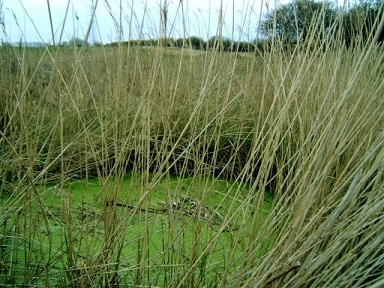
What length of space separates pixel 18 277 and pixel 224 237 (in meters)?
0.63

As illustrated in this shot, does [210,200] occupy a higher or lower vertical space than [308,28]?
lower

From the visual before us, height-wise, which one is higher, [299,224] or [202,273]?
[299,224]

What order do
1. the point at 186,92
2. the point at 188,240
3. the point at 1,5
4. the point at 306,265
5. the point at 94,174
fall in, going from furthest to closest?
1. the point at 186,92
2. the point at 94,174
3. the point at 188,240
4. the point at 1,5
5. the point at 306,265

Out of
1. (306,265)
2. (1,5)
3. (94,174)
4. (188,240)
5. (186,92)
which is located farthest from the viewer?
(186,92)

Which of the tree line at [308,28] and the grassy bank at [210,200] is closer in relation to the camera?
the grassy bank at [210,200]

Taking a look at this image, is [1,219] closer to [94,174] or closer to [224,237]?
[224,237]

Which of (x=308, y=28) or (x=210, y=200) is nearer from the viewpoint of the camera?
(x=210, y=200)

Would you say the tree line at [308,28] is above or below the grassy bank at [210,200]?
above

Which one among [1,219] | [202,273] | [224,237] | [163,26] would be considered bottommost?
[224,237]

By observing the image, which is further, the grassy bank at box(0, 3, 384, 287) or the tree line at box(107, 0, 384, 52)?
the tree line at box(107, 0, 384, 52)

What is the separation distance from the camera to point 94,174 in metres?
1.72

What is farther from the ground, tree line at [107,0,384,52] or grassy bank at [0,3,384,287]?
tree line at [107,0,384,52]

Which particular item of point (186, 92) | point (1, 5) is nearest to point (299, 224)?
point (1, 5)

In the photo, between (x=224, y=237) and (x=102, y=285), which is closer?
(x=102, y=285)
